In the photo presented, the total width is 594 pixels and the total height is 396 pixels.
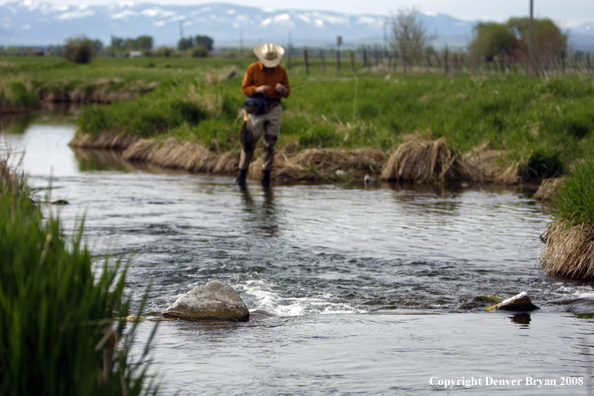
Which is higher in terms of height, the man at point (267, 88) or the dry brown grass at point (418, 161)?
the man at point (267, 88)

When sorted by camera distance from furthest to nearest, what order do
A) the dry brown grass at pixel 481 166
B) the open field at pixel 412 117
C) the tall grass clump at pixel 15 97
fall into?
the tall grass clump at pixel 15 97 → the open field at pixel 412 117 → the dry brown grass at pixel 481 166

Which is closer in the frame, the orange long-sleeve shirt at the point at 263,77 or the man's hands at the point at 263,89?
the man's hands at the point at 263,89

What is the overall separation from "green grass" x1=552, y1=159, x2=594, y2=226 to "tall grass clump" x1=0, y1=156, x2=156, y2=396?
5.05 meters

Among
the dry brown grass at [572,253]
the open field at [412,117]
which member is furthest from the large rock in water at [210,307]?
the open field at [412,117]

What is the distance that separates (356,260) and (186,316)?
7.79 ft

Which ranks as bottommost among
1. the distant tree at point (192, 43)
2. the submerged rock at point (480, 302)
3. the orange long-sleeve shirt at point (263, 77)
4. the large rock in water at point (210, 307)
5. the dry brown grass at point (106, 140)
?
the submerged rock at point (480, 302)

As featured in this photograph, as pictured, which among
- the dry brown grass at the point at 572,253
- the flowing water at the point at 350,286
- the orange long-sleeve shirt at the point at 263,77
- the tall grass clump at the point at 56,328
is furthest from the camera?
the orange long-sleeve shirt at the point at 263,77

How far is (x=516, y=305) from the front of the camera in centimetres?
529

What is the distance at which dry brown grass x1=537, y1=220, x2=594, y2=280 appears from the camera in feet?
20.3

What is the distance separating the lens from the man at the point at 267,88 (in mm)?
11398

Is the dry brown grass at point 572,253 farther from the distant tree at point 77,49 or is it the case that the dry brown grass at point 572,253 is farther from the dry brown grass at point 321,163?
the distant tree at point 77,49

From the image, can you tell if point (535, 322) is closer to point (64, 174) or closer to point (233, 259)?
point (233, 259)

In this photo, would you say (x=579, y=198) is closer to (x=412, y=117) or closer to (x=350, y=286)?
(x=350, y=286)

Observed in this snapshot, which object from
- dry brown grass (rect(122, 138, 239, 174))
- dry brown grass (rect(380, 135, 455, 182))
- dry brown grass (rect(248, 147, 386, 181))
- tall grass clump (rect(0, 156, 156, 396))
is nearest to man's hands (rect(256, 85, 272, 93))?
dry brown grass (rect(248, 147, 386, 181))
